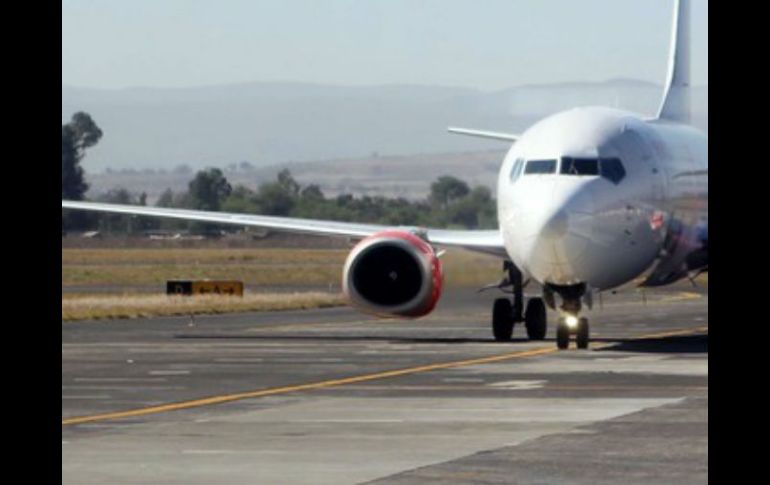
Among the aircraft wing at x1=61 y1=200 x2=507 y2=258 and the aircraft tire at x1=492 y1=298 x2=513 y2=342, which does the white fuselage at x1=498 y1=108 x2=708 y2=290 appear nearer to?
→ the aircraft tire at x1=492 y1=298 x2=513 y2=342

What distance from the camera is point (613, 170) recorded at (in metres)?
32.2

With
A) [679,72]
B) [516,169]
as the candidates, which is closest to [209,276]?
[679,72]

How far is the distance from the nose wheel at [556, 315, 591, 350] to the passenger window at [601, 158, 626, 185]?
98.8 inches

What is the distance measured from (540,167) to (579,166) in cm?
66

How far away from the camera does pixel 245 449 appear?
14703mm

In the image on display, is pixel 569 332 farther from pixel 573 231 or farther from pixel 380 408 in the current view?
pixel 380 408

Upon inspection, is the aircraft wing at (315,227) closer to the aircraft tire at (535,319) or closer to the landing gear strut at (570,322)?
the aircraft tire at (535,319)

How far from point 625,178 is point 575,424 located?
15608 mm
